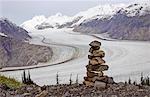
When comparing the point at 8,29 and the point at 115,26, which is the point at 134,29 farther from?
the point at 8,29

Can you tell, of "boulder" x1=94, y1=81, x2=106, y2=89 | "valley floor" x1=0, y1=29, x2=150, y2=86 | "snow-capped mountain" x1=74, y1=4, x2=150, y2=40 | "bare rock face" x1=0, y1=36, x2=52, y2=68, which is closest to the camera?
"boulder" x1=94, y1=81, x2=106, y2=89

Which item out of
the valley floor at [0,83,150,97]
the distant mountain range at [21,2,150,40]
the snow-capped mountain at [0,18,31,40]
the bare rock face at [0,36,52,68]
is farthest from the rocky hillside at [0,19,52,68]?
the valley floor at [0,83,150,97]

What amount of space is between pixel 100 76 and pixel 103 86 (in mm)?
474

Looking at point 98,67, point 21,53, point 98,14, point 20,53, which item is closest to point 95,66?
point 98,67

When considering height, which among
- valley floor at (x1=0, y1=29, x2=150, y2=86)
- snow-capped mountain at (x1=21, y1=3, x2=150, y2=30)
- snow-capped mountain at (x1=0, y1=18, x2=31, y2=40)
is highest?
snow-capped mountain at (x1=21, y1=3, x2=150, y2=30)

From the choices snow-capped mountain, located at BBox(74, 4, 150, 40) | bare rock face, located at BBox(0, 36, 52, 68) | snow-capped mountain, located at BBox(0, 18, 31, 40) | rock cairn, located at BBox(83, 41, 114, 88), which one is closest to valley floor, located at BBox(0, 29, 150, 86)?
bare rock face, located at BBox(0, 36, 52, 68)

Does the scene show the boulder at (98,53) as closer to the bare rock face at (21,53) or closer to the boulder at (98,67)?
the boulder at (98,67)

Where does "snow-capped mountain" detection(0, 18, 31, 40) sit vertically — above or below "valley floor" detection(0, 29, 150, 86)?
above

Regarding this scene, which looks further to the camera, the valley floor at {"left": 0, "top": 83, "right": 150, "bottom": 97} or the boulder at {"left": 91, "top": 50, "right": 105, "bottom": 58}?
the boulder at {"left": 91, "top": 50, "right": 105, "bottom": 58}

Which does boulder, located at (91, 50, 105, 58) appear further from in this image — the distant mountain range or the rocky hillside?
the distant mountain range

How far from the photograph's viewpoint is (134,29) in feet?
177

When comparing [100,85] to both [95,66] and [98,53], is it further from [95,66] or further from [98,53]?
[98,53]

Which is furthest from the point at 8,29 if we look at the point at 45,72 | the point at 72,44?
the point at 45,72

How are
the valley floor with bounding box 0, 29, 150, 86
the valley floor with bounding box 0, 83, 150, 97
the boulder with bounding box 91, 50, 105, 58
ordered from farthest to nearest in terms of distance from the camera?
the valley floor with bounding box 0, 29, 150, 86, the boulder with bounding box 91, 50, 105, 58, the valley floor with bounding box 0, 83, 150, 97
